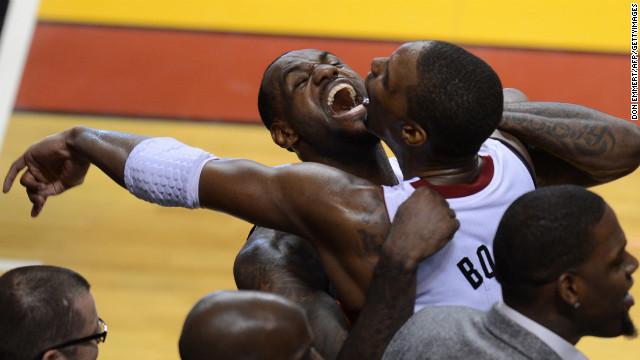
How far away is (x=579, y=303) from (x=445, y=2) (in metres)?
4.88

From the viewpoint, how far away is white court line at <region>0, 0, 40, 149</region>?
5496mm

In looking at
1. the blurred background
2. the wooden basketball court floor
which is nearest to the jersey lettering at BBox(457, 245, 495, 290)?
the wooden basketball court floor

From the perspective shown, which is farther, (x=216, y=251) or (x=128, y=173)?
(x=216, y=251)

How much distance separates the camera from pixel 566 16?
598 centimetres

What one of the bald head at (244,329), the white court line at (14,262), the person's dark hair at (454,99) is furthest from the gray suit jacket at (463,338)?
the white court line at (14,262)

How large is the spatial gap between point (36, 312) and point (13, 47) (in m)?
4.47

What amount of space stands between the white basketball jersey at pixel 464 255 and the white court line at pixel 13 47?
396 cm

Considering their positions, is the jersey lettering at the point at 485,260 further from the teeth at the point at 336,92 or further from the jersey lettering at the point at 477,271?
the teeth at the point at 336,92

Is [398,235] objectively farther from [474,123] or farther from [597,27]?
[597,27]

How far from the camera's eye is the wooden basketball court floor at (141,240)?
4.02 m

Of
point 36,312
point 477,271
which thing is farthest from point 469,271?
point 36,312

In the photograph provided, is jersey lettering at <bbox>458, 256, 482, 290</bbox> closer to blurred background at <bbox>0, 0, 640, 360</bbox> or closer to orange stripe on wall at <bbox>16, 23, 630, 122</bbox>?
blurred background at <bbox>0, 0, 640, 360</bbox>

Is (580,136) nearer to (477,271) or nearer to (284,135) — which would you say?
(477,271)

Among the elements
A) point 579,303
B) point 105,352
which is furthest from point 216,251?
point 579,303
